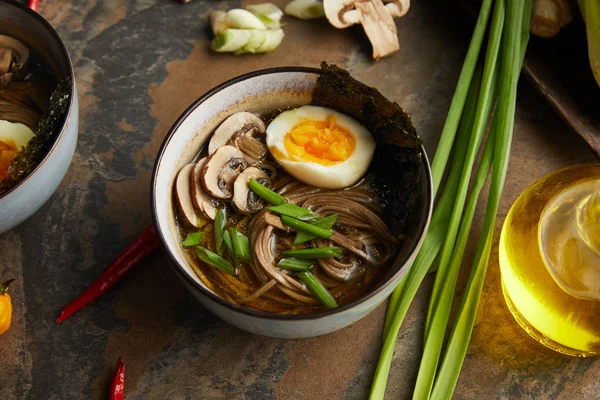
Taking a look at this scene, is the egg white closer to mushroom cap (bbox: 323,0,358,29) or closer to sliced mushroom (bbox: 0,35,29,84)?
sliced mushroom (bbox: 0,35,29,84)

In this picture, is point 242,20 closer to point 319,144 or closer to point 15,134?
point 319,144

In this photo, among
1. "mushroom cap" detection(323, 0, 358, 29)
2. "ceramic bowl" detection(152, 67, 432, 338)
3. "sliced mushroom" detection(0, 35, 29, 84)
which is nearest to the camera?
"ceramic bowl" detection(152, 67, 432, 338)

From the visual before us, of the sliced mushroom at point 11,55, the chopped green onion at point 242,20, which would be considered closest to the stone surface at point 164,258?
the chopped green onion at point 242,20

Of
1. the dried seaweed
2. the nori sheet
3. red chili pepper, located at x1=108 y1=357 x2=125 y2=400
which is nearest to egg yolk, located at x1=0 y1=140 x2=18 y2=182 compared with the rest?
the dried seaweed

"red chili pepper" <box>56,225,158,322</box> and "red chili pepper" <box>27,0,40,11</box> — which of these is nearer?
"red chili pepper" <box>56,225,158,322</box>

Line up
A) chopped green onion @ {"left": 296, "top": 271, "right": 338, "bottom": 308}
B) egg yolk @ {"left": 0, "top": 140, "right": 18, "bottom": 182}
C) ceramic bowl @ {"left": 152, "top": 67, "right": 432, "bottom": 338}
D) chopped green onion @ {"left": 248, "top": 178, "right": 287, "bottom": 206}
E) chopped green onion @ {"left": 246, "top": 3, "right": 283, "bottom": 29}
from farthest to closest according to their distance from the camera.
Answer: chopped green onion @ {"left": 246, "top": 3, "right": 283, "bottom": 29}
egg yolk @ {"left": 0, "top": 140, "right": 18, "bottom": 182}
chopped green onion @ {"left": 248, "top": 178, "right": 287, "bottom": 206}
chopped green onion @ {"left": 296, "top": 271, "right": 338, "bottom": 308}
ceramic bowl @ {"left": 152, "top": 67, "right": 432, "bottom": 338}


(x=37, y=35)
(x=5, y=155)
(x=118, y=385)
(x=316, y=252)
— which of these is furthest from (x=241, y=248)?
(x=37, y=35)
